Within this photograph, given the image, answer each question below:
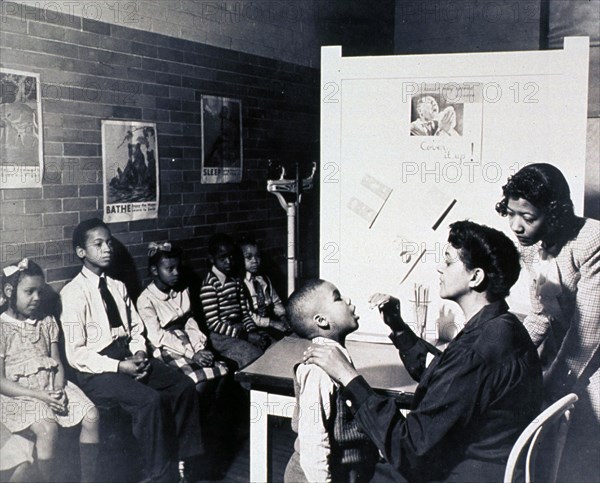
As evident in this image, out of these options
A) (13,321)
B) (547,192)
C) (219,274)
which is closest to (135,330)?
(13,321)

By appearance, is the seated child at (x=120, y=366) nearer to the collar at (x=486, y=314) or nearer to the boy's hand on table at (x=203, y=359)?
the boy's hand on table at (x=203, y=359)

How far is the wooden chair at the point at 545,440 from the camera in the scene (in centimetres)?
145

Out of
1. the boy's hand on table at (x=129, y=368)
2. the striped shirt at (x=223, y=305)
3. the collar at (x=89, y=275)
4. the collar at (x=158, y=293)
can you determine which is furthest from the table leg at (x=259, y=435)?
the striped shirt at (x=223, y=305)

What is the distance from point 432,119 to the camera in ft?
7.63

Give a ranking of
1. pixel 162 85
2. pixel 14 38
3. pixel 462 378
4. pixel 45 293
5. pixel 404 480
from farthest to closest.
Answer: pixel 162 85 → pixel 45 293 → pixel 14 38 → pixel 404 480 → pixel 462 378

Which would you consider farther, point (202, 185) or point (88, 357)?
point (202, 185)

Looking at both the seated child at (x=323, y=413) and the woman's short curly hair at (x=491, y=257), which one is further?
the seated child at (x=323, y=413)

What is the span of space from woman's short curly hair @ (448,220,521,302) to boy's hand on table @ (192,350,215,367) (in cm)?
155

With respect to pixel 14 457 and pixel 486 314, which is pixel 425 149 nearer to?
pixel 486 314

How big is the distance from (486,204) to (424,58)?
598mm

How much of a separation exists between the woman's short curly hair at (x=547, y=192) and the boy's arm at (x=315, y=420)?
100 centimetres

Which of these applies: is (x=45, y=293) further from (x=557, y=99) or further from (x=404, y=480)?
(x=557, y=99)

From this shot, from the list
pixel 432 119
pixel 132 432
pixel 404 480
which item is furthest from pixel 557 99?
pixel 132 432

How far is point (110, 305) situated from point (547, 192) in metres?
1.75
